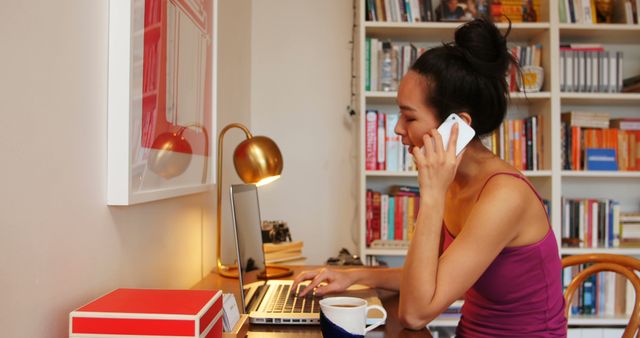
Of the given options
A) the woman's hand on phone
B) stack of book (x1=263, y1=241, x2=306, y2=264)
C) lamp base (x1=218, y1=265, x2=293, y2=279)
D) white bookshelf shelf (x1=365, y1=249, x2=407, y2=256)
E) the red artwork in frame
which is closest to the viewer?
the red artwork in frame

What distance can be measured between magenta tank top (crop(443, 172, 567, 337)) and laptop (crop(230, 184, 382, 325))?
0.90 ft

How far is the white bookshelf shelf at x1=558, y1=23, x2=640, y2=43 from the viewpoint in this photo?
252 centimetres

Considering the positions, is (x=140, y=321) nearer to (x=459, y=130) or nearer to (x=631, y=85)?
(x=459, y=130)

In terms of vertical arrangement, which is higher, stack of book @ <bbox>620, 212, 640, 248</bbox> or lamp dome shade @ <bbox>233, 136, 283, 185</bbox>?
lamp dome shade @ <bbox>233, 136, 283, 185</bbox>

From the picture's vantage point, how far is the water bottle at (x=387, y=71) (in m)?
2.56

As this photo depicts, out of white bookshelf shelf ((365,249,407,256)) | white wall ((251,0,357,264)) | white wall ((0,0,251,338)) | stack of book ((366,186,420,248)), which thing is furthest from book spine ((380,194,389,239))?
white wall ((0,0,251,338))

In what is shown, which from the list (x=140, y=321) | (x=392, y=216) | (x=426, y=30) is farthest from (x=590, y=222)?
(x=140, y=321)

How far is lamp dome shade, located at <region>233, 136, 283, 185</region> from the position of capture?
1.55 metres

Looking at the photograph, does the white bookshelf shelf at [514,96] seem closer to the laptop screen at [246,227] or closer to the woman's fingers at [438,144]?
the laptop screen at [246,227]

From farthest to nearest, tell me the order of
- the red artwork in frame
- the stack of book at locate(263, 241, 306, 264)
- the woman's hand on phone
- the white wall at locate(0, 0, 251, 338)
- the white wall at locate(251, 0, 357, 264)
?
the white wall at locate(251, 0, 357, 264) → the stack of book at locate(263, 241, 306, 264) → the woman's hand on phone → the red artwork in frame → the white wall at locate(0, 0, 251, 338)

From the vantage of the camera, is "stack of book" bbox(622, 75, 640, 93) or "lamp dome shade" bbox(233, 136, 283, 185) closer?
"lamp dome shade" bbox(233, 136, 283, 185)

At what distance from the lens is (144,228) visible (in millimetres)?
1173

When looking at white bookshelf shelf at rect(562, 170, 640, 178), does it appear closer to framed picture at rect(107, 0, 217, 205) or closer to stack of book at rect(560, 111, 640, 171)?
stack of book at rect(560, 111, 640, 171)

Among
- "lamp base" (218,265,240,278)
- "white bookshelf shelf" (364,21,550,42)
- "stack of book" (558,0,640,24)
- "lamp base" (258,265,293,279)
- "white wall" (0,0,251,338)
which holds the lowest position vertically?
"lamp base" (258,265,293,279)
